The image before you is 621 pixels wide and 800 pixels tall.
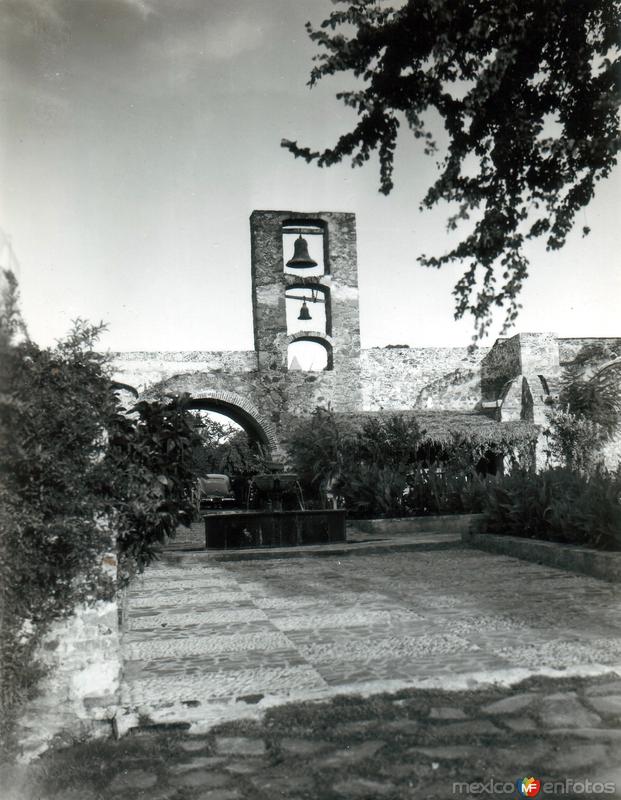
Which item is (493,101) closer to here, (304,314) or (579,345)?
(304,314)

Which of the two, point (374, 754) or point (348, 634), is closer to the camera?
point (374, 754)

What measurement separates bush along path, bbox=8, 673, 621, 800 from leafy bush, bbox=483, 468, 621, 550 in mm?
3989

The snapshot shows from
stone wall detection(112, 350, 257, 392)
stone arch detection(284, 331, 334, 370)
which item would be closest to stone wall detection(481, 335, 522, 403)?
stone arch detection(284, 331, 334, 370)

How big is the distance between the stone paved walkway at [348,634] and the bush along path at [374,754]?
16 cm

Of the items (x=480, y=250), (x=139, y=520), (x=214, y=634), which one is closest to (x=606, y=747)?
(x=139, y=520)

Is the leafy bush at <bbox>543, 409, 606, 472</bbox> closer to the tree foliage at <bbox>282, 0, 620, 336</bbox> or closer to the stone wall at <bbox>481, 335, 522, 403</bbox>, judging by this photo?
the stone wall at <bbox>481, 335, 522, 403</bbox>

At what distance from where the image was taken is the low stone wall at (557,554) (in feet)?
21.6

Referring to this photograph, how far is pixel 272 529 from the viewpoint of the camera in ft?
34.8

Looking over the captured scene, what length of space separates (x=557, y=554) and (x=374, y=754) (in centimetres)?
517

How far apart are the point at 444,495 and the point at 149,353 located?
11489mm

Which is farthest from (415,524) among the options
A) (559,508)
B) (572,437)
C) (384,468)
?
(572,437)

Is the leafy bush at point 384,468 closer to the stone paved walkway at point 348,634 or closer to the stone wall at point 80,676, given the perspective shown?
the stone paved walkway at point 348,634

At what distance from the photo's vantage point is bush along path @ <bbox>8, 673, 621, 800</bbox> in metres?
2.53

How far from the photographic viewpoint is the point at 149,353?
22.3 m
